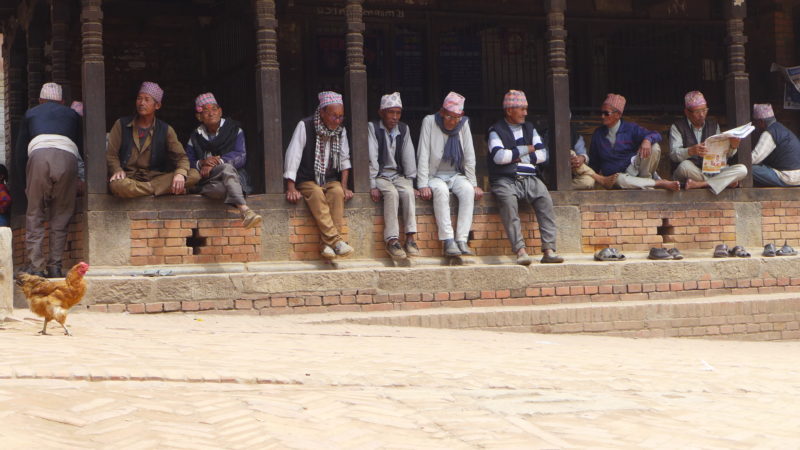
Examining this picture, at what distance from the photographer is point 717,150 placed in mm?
12148

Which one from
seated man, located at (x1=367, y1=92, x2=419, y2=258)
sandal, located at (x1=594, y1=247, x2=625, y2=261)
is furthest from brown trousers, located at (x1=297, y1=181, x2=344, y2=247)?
sandal, located at (x1=594, y1=247, x2=625, y2=261)

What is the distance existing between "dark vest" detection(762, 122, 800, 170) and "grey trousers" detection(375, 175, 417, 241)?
4497 millimetres

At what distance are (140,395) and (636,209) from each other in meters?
7.28

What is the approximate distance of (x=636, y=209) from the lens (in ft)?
39.4

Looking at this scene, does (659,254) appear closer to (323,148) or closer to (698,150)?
(698,150)

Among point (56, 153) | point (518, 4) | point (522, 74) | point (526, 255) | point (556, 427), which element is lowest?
point (556, 427)

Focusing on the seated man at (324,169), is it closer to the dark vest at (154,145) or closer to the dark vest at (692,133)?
the dark vest at (154,145)

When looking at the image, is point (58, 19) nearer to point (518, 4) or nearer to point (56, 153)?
point (56, 153)

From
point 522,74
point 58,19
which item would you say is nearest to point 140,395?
point 58,19

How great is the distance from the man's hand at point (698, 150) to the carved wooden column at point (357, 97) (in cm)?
356

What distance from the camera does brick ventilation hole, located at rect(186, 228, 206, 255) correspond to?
10.5 metres

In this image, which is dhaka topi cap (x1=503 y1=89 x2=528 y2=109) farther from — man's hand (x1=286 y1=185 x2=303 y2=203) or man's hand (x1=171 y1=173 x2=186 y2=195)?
man's hand (x1=171 y1=173 x2=186 y2=195)

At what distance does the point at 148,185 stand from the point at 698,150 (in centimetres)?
570

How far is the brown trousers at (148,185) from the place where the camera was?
10109mm
